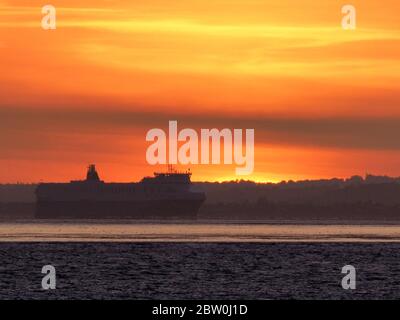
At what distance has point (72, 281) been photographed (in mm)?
52438

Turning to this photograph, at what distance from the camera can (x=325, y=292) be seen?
4638cm

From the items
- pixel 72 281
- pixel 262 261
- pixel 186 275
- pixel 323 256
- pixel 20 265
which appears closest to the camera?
pixel 72 281

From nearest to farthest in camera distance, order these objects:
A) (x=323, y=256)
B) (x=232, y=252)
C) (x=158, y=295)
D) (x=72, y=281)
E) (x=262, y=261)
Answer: (x=158, y=295) → (x=72, y=281) → (x=262, y=261) → (x=323, y=256) → (x=232, y=252)

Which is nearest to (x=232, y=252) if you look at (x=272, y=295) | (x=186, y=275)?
(x=186, y=275)

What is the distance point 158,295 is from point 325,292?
786 cm

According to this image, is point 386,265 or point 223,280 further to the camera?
point 386,265

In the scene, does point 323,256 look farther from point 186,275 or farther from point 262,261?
point 186,275

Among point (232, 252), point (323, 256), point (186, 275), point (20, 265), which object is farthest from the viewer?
point (232, 252)

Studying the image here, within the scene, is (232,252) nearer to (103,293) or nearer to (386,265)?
(386,265)
